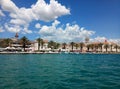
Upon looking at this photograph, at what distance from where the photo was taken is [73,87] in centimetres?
2070

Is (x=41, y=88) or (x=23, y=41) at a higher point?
(x=23, y=41)

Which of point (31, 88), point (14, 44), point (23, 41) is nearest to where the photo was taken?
point (31, 88)

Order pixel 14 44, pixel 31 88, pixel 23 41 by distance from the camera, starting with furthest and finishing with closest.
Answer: pixel 14 44 < pixel 23 41 < pixel 31 88

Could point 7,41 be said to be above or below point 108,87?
above

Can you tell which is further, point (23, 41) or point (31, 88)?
point (23, 41)

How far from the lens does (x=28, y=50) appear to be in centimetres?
19138

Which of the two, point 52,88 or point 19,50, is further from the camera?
point 19,50

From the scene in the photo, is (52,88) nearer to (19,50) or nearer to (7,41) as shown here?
(19,50)

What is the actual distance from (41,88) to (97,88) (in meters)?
6.22

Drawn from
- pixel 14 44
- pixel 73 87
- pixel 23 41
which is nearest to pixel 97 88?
pixel 73 87

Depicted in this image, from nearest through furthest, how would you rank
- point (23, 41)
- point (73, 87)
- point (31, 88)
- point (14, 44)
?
point (31, 88)
point (73, 87)
point (23, 41)
point (14, 44)

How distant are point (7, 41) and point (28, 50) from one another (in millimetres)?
26066

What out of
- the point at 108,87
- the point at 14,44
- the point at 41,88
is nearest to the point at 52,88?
the point at 41,88

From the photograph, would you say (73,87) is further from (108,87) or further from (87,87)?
(108,87)
